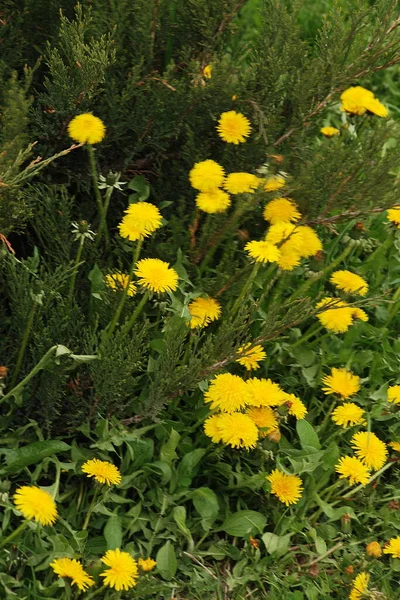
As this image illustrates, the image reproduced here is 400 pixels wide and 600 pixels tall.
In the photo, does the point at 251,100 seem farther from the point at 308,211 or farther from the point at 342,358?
the point at 342,358

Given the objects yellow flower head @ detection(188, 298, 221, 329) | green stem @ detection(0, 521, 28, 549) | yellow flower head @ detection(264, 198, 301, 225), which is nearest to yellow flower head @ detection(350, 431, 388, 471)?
yellow flower head @ detection(188, 298, 221, 329)

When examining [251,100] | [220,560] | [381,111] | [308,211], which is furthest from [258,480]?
[381,111]

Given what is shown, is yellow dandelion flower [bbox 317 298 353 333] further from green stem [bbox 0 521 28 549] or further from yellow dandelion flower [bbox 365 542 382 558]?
green stem [bbox 0 521 28 549]

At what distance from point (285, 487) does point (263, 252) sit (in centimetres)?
60

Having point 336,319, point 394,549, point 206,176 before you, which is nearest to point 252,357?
point 336,319

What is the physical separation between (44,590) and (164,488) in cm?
45

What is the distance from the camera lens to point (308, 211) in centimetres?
265

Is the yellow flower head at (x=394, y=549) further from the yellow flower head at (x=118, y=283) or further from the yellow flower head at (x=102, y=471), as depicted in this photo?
the yellow flower head at (x=118, y=283)

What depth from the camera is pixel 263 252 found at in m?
2.35

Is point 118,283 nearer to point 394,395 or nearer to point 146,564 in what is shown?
point 146,564

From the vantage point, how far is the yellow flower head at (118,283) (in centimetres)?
237

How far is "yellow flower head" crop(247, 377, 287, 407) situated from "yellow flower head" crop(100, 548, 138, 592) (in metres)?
0.53

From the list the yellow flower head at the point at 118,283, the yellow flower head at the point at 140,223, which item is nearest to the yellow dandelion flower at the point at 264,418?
the yellow flower head at the point at 118,283

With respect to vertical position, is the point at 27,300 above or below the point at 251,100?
below
